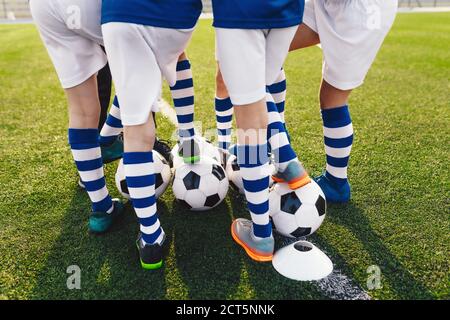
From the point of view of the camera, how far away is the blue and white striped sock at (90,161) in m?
2.50

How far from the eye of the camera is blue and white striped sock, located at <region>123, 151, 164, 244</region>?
218 centimetres

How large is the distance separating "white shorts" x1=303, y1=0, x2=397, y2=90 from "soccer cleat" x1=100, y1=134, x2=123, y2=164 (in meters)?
1.60

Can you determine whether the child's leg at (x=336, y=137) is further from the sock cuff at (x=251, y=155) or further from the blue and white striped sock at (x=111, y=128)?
the blue and white striped sock at (x=111, y=128)

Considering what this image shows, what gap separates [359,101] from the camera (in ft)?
17.1

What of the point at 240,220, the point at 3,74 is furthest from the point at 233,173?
the point at 3,74

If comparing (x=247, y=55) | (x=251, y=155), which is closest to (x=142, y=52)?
(x=247, y=55)

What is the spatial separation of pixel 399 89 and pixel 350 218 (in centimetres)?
347

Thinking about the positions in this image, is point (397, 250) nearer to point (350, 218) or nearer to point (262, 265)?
point (350, 218)

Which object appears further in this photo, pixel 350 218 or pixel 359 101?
pixel 359 101

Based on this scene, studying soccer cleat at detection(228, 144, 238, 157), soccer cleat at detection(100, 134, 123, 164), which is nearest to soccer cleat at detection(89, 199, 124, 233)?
soccer cleat at detection(100, 134, 123, 164)

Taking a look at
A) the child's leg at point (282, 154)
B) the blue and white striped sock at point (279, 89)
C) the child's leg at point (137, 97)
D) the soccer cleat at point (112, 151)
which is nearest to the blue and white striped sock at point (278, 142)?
the child's leg at point (282, 154)

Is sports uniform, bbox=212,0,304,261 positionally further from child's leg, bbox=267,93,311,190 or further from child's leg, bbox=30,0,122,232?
child's leg, bbox=30,0,122,232

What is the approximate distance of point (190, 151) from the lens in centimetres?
298

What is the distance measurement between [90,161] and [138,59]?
0.79 metres
